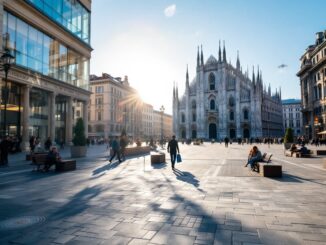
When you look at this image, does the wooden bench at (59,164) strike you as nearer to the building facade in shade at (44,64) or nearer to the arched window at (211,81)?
the building facade in shade at (44,64)

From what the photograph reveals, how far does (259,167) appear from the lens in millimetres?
10547

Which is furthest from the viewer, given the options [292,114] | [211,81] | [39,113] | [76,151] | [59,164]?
[292,114]

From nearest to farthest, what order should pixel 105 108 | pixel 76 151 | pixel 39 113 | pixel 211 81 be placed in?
pixel 76 151
pixel 39 113
pixel 105 108
pixel 211 81

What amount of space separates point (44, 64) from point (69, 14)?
24.1ft

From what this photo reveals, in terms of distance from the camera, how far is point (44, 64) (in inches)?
982

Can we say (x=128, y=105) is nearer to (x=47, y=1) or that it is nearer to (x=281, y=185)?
(x=47, y=1)

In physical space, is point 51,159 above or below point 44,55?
below

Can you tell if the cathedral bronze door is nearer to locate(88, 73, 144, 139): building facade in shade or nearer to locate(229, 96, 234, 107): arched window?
locate(229, 96, 234, 107): arched window

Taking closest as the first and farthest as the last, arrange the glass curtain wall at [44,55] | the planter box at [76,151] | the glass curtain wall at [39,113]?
the planter box at [76,151] < the glass curtain wall at [44,55] < the glass curtain wall at [39,113]

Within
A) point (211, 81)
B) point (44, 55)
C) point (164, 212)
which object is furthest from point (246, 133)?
point (164, 212)

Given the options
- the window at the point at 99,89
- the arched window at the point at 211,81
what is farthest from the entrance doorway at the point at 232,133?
the window at the point at 99,89

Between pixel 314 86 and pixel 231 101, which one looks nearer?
pixel 314 86

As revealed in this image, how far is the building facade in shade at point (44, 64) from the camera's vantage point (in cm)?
2147

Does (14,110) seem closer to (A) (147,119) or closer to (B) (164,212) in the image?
(B) (164,212)
